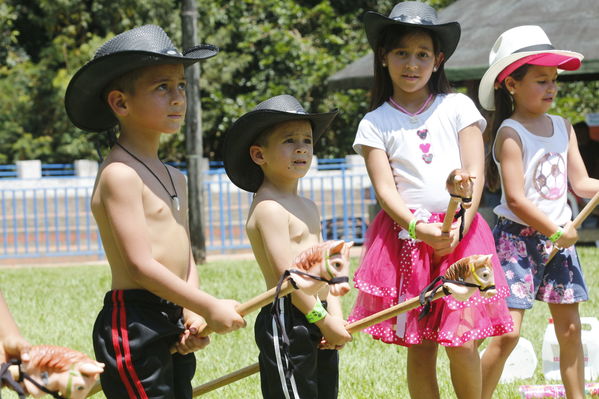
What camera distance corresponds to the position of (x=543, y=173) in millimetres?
4117

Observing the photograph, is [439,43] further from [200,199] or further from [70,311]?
[200,199]

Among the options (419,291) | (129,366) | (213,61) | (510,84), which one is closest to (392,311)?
(419,291)

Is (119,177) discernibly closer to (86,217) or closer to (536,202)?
(536,202)

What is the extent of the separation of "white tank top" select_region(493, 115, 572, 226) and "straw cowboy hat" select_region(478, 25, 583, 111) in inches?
9.4

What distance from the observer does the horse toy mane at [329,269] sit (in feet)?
9.02

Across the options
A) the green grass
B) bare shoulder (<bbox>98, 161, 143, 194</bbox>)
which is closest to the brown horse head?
bare shoulder (<bbox>98, 161, 143, 194</bbox>)

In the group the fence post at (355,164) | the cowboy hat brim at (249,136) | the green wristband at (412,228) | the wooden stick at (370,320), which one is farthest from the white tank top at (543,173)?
the fence post at (355,164)

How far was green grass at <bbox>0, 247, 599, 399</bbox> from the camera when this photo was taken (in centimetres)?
493

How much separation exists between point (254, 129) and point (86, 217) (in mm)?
12129

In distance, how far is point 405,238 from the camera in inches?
150

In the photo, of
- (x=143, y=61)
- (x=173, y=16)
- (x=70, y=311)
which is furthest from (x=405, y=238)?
(x=173, y=16)

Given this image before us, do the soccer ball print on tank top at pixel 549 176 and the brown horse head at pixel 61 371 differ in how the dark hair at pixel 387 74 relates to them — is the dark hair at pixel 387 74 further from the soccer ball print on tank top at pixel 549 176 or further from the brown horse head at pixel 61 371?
the brown horse head at pixel 61 371

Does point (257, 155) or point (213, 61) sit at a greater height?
point (213, 61)

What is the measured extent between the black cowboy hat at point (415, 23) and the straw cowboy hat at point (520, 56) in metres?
0.37
